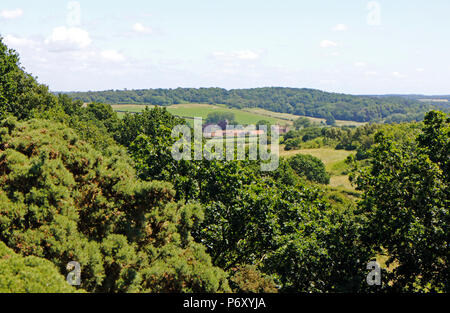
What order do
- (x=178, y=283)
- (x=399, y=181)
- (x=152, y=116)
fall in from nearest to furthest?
(x=178, y=283)
(x=399, y=181)
(x=152, y=116)

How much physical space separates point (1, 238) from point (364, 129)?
14753 cm

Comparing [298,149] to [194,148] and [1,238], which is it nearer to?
[194,148]

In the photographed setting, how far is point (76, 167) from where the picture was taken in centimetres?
1341

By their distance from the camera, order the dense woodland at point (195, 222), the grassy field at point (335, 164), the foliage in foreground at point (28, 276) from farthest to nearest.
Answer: the grassy field at point (335, 164)
the dense woodland at point (195, 222)
the foliage in foreground at point (28, 276)

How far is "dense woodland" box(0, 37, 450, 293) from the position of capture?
36.8 ft

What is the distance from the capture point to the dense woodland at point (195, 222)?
11.2m

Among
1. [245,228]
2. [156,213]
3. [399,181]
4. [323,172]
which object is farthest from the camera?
[323,172]

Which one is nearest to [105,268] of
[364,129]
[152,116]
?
[152,116]

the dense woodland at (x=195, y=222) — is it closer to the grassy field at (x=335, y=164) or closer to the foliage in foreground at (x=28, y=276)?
the foliage in foreground at (x=28, y=276)
